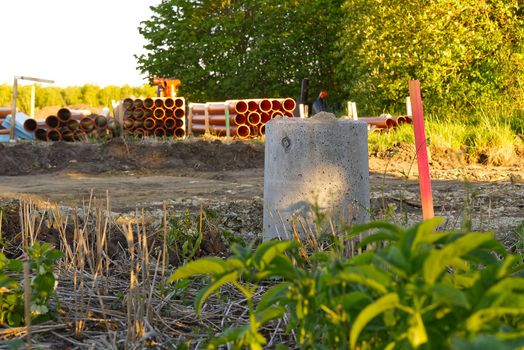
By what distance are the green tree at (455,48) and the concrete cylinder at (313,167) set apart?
13.8m

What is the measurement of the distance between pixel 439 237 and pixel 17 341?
1378mm

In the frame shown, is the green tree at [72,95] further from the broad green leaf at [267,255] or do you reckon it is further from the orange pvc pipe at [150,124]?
the broad green leaf at [267,255]

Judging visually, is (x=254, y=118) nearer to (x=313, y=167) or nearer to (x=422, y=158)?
(x=313, y=167)

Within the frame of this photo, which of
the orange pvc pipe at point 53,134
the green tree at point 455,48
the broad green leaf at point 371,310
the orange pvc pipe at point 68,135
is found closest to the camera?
the broad green leaf at point 371,310

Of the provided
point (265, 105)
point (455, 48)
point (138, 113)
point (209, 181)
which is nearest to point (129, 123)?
point (138, 113)

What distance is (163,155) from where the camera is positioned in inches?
573

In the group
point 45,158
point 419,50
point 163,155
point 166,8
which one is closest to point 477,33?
point 419,50

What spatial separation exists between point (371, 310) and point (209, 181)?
403 inches

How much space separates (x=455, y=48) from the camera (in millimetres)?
18312

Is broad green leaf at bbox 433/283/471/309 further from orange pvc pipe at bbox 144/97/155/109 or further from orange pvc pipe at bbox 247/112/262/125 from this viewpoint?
orange pvc pipe at bbox 144/97/155/109

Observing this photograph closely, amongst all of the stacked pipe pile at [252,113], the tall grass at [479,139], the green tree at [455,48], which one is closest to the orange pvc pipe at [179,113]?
the stacked pipe pile at [252,113]

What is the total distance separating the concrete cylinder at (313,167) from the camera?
16.2 feet

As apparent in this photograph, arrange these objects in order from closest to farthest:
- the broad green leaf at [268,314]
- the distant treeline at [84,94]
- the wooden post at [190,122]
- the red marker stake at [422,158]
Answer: the broad green leaf at [268,314] < the red marker stake at [422,158] < the wooden post at [190,122] < the distant treeline at [84,94]

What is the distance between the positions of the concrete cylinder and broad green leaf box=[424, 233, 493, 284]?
10.7 ft
